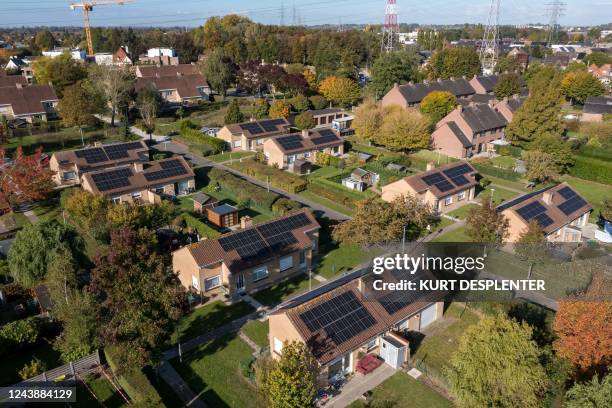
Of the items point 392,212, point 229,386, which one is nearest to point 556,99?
point 392,212

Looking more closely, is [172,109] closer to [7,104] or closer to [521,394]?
[7,104]

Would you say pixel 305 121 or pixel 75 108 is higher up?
pixel 75 108

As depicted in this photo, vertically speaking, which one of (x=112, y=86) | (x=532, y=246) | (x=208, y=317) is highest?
(x=112, y=86)

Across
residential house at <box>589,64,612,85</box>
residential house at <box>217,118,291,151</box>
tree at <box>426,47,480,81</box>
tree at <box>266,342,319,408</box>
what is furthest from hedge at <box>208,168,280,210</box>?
residential house at <box>589,64,612,85</box>

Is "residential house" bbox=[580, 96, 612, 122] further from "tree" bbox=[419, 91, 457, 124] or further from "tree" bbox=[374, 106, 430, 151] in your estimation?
"tree" bbox=[374, 106, 430, 151]

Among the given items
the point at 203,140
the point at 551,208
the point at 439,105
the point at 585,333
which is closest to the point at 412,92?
the point at 439,105

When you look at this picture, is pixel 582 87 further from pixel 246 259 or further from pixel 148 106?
pixel 246 259
